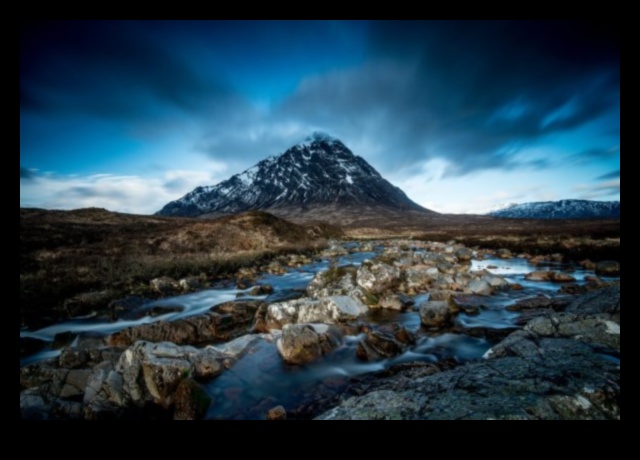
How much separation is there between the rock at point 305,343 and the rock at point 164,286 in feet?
35.3

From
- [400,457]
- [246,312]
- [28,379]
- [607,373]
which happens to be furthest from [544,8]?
[246,312]

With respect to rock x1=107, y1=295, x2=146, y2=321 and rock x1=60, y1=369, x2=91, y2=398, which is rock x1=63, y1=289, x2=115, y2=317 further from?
rock x1=60, y1=369, x2=91, y2=398

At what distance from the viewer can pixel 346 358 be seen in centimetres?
831

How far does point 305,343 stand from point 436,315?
520 cm

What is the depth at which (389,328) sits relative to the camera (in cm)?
1018

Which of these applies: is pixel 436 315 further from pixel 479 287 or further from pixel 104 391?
pixel 104 391

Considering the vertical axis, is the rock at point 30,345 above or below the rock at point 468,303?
below

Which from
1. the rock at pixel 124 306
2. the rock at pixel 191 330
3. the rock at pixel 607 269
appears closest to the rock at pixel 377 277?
the rock at pixel 191 330

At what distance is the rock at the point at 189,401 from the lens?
588 cm

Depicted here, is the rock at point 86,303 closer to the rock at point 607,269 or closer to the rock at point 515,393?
the rock at point 515,393

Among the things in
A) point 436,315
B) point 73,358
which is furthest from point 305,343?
point 73,358

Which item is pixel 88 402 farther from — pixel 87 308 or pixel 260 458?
pixel 87 308

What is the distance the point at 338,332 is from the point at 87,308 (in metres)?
12.3

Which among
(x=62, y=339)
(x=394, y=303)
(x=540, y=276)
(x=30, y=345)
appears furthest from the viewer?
(x=540, y=276)
